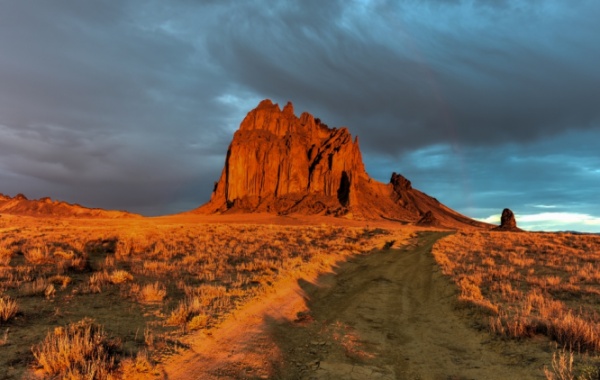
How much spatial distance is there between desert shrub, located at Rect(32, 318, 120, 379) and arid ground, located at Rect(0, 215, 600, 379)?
1.0 inches

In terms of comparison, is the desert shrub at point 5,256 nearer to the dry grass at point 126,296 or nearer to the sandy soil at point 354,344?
the dry grass at point 126,296

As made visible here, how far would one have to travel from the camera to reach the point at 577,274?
51.3 ft

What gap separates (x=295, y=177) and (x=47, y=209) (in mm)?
114266

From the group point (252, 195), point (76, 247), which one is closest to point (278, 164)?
point (252, 195)

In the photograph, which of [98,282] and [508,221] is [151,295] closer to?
[98,282]

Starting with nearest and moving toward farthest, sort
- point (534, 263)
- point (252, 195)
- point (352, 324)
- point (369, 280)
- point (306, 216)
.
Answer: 1. point (352, 324)
2. point (369, 280)
3. point (534, 263)
4. point (306, 216)
5. point (252, 195)

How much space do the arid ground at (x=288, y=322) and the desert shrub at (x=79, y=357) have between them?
2cm

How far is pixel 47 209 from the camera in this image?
512ft

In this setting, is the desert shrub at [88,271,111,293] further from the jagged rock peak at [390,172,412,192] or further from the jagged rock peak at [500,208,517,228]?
the jagged rock peak at [390,172,412,192]

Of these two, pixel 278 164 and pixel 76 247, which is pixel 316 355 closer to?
pixel 76 247

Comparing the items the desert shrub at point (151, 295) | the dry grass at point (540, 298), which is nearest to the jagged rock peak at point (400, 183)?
the dry grass at point (540, 298)

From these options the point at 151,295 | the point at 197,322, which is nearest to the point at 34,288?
the point at 151,295

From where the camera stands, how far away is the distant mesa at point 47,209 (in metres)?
145

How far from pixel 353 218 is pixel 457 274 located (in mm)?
98694
